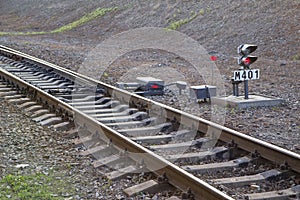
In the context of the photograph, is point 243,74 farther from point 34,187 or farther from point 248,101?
point 34,187

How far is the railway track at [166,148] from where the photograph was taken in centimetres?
523

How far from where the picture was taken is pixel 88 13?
31609 millimetres

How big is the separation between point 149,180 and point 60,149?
1739 millimetres

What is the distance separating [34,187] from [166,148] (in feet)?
5.93

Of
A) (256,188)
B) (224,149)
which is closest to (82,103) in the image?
(224,149)

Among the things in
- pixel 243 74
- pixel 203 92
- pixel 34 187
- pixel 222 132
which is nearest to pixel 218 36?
pixel 203 92

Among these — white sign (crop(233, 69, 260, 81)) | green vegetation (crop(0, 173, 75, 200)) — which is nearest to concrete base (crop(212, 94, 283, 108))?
white sign (crop(233, 69, 260, 81))

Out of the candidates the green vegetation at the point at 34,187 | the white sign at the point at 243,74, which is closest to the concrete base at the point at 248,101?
the white sign at the point at 243,74

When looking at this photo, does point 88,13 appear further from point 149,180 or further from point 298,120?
point 149,180

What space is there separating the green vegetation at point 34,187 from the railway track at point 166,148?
0.55m

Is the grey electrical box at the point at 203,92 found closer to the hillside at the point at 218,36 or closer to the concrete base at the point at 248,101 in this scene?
the concrete base at the point at 248,101

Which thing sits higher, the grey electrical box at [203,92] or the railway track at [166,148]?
the grey electrical box at [203,92]

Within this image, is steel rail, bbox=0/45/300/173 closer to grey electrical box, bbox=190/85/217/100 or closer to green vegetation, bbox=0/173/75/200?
grey electrical box, bbox=190/85/217/100

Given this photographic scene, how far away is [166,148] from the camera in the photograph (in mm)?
6539
